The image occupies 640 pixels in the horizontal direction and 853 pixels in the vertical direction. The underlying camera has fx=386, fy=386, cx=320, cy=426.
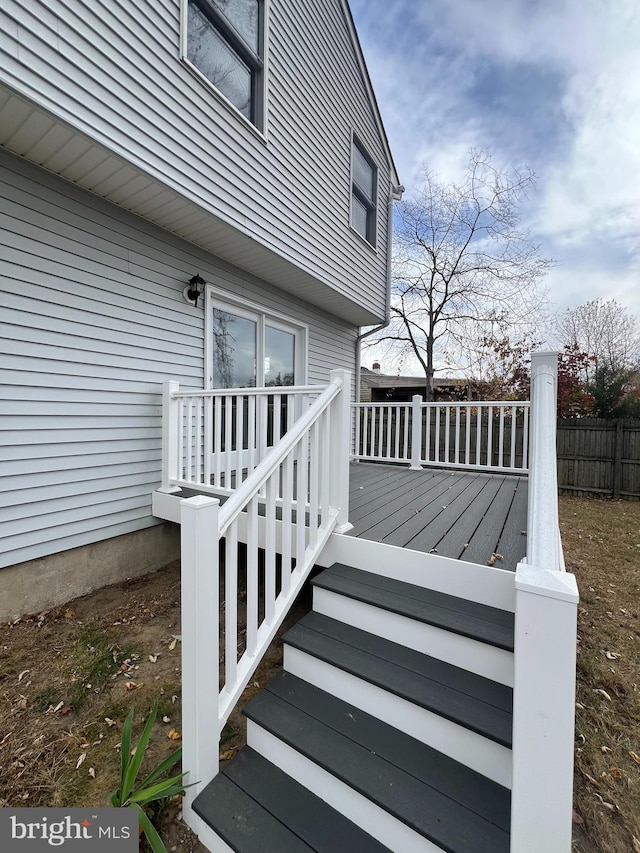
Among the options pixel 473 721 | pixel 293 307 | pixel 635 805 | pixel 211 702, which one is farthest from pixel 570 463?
pixel 211 702

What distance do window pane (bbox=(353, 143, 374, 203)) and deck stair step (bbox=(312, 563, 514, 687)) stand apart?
6.11 m

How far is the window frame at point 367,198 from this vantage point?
5.89 m

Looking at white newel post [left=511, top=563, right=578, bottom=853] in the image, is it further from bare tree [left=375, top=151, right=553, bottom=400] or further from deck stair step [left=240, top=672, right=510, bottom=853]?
bare tree [left=375, top=151, right=553, bottom=400]

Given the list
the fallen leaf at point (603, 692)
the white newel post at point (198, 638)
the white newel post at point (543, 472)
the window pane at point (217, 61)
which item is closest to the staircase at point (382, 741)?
the white newel post at point (198, 638)

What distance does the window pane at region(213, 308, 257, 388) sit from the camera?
4500mm

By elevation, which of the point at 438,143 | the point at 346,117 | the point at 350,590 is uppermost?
the point at 438,143

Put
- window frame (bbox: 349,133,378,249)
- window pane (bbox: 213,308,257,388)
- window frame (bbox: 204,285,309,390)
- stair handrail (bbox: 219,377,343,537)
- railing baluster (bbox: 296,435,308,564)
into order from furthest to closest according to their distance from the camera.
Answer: window frame (bbox: 349,133,378,249) → window pane (bbox: 213,308,257,388) → window frame (bbox: 204,285,309,390) → railing baluster (bbox: 296,435,308,564) → stair handrail (bbox: 219,377,343,537)

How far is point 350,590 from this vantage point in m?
2.08

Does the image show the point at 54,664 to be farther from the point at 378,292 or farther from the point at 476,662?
the point at 378,292

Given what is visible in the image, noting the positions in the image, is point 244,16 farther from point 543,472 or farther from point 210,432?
point 543,472

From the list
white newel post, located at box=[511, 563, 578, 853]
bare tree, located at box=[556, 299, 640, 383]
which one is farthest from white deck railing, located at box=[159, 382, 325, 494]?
bare tree, located at box=[556, 299, 640, 383]

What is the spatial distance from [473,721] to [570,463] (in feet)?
24.2

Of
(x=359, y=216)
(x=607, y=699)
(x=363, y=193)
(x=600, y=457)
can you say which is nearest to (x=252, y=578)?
(x=607, y=699)

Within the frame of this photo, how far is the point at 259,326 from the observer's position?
505 centimetres
